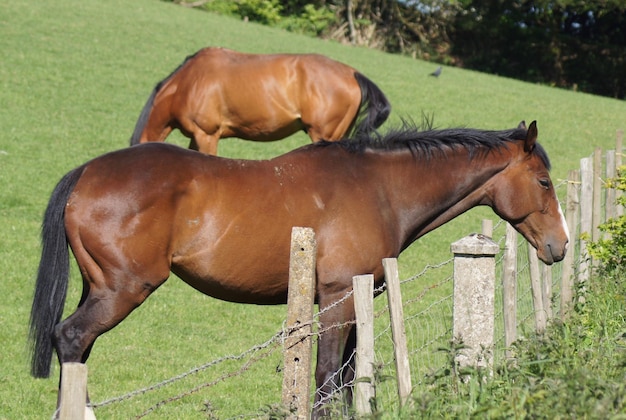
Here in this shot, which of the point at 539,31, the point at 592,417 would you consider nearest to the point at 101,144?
the point at 592,417

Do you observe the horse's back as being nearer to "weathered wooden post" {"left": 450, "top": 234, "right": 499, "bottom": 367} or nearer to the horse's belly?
the horse's belly

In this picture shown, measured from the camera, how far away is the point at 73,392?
2965 mm

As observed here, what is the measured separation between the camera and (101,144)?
1612cm

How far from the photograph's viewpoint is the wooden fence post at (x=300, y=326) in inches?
160

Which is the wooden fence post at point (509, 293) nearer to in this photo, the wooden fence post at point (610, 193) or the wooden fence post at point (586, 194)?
the wooden fence post at point (586, 194)

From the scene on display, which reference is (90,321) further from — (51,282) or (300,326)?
(300,326)

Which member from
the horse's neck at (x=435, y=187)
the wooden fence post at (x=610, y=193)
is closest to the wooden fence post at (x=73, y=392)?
the horse's neck at (x=435, y=187)

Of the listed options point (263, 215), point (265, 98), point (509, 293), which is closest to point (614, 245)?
point (509, 293)

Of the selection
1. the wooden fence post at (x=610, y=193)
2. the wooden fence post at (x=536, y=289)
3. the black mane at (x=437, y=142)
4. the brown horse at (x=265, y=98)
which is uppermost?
the black mane at (x=437, y=142)

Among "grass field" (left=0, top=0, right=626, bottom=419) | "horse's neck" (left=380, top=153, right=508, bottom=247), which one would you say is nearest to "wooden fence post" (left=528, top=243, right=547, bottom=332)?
"horse's neck" (left=380, top=153, right=508, bottom=247)

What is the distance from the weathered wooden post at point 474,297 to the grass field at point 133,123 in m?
1.24

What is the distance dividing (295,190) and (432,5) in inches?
1269

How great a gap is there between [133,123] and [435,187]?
1253 cm

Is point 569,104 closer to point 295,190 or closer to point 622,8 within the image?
point 622,8
